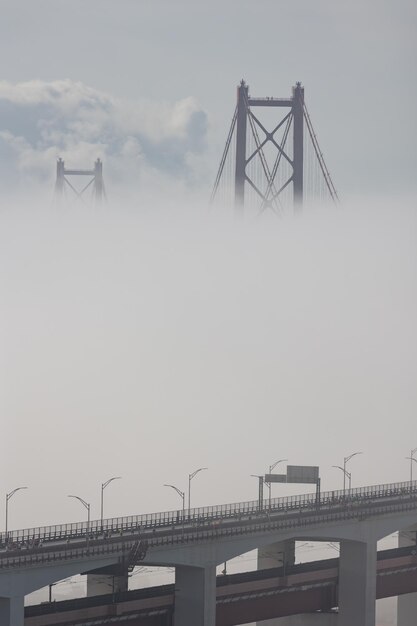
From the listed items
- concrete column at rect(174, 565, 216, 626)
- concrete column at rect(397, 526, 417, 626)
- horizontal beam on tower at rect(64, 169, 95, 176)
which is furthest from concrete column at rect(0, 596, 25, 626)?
horizontal beam on tower at rect(64, 169, 95, 176)

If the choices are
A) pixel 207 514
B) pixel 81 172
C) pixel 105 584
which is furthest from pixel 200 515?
pixel 81 172

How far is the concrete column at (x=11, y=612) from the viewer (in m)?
58.6

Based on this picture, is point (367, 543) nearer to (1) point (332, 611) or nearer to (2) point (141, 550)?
(1) point (332, 611)

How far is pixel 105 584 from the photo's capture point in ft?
226

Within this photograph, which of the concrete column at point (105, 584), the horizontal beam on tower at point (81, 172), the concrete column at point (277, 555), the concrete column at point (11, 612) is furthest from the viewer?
the horizontal beam on tower at point (81, 172)

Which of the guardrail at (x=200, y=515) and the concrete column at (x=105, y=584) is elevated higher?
the guardrail at (x=200, y=515)

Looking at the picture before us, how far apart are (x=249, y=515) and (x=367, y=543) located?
25.0 feet

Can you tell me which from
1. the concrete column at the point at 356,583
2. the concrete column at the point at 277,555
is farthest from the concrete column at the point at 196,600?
the concrete column at the point at 356,583

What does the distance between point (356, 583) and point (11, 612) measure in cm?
2747

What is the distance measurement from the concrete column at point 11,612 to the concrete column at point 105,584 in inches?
364

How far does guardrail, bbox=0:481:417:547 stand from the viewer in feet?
219

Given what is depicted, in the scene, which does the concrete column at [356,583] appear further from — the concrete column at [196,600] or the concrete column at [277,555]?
the concrete column at [196,600]

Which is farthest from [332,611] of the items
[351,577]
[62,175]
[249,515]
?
[62,175]

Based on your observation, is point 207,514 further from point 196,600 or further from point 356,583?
point 356,583
